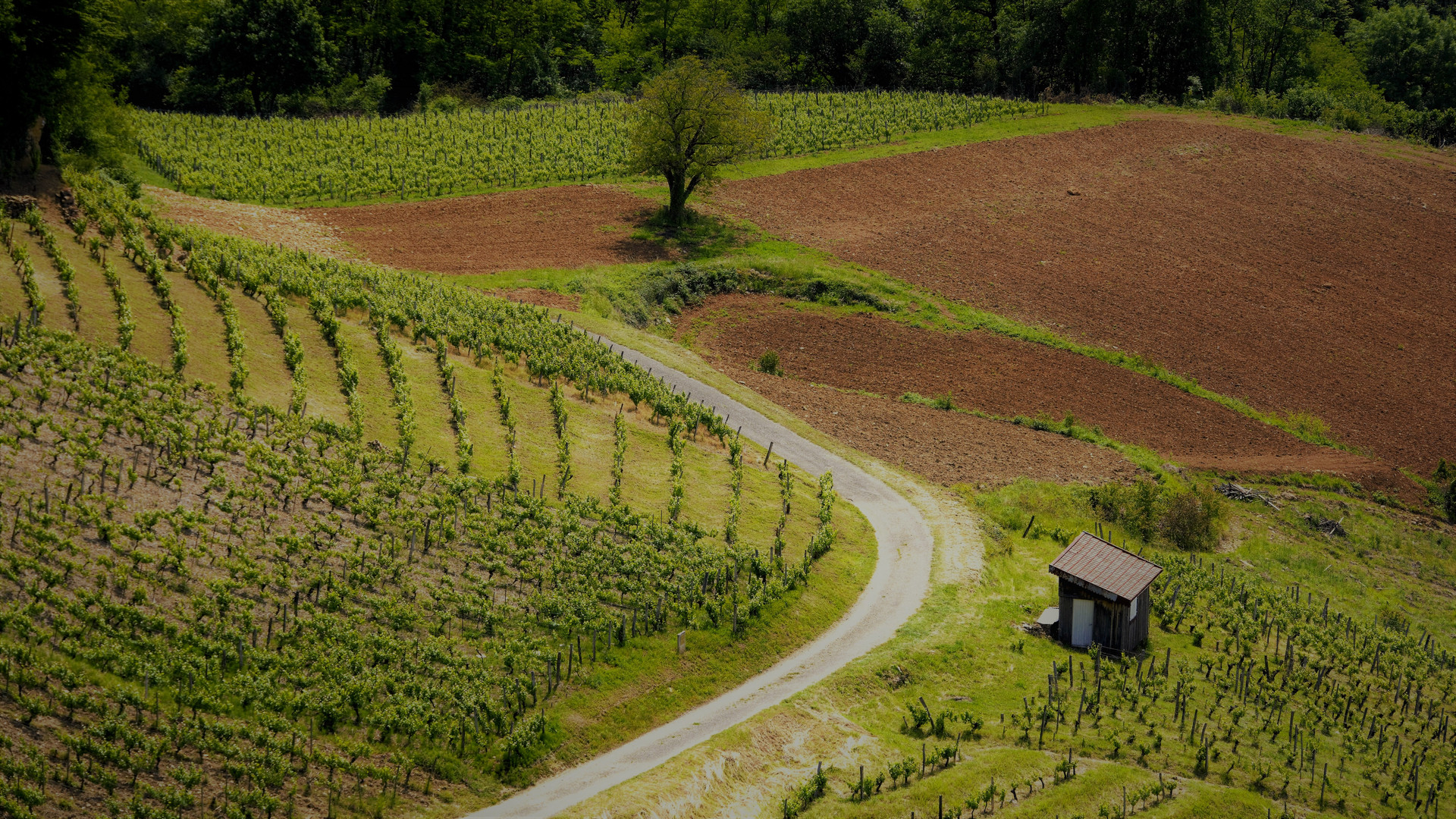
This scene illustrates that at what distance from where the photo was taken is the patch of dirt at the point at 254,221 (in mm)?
56781

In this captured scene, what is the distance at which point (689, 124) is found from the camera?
225 feet

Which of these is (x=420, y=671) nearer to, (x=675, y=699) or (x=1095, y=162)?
(x=675, y=699)

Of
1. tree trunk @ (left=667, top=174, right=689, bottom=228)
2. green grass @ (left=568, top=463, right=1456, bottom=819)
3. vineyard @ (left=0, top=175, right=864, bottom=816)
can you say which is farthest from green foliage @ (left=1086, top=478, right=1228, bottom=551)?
tree trunk @ (left=667, top=174, right=689, bottom=228)

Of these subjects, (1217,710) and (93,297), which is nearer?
(1217,710)

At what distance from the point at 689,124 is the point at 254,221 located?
25323 millimetres

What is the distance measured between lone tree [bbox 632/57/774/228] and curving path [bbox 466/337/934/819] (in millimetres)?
20126

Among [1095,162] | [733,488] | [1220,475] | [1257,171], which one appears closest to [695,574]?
[733,488]

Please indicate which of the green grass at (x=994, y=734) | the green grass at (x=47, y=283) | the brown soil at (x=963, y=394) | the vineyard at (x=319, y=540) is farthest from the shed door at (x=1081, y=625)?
the green grass at (x=47, y=283)

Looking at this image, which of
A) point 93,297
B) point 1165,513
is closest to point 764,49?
point 1165,513

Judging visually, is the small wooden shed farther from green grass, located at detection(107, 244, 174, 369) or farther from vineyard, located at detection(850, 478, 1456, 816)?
green grass, located at detection(107, 244, 174, 369)

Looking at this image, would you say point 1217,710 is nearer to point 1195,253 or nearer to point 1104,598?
point 1104,598

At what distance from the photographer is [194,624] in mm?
25156

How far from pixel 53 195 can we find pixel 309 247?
1591 cm

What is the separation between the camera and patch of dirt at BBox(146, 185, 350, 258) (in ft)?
186
